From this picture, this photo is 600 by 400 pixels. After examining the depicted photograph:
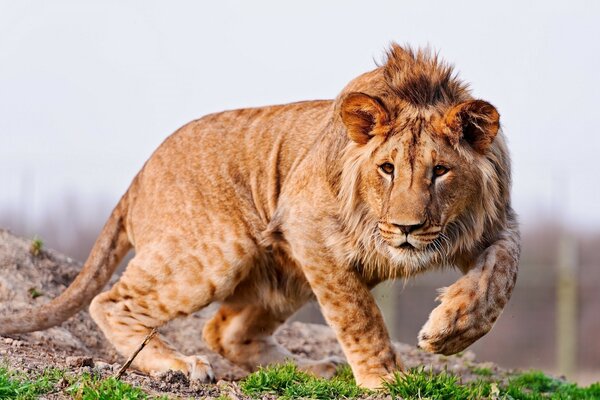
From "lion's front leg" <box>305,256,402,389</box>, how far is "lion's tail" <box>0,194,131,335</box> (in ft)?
6.08

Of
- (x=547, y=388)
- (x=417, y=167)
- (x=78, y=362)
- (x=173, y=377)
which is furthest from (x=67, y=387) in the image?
(x=547, y=388)

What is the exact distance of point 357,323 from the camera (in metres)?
5.22

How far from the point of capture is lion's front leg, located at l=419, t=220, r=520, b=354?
4.55 m

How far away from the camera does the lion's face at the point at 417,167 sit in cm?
459

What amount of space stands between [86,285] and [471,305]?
2835 mm

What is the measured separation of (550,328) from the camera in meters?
16.5

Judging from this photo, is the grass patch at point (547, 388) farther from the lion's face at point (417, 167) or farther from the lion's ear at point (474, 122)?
the lion's ear at point (474, 122)

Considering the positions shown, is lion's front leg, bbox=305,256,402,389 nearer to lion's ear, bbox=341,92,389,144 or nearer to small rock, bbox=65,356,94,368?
lion's ear, bbox=341,92,389,144

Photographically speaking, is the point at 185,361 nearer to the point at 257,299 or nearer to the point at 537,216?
the point at 257,299

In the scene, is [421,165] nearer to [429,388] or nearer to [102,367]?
[429,388]

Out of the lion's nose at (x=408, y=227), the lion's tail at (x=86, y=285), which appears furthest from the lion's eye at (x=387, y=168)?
the lion's tail at (x=86, y=285)

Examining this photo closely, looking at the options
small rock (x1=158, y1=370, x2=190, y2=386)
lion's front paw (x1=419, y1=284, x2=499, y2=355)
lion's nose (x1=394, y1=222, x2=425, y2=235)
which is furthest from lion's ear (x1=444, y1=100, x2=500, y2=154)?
small rock (x1=158, y1=370, x2=190, y2=386)

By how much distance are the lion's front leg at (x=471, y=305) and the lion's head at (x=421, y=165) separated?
0.20m

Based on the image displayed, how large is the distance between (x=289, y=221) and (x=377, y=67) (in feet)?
3.22
